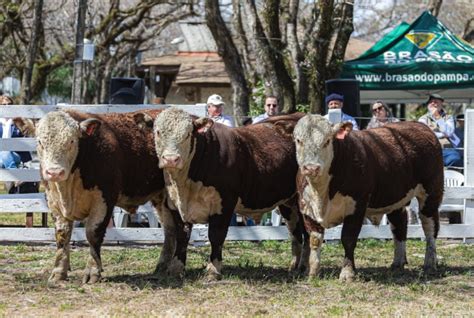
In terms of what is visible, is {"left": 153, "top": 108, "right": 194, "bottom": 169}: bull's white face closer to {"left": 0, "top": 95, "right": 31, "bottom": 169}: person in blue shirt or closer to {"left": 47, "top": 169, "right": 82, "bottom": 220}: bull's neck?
{"left": 47, "top": 169, "right": 82, "bottom": 220}: bull's neck

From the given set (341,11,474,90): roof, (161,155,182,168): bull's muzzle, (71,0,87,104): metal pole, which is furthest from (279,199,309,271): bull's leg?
(71,0,87,104): metal pole

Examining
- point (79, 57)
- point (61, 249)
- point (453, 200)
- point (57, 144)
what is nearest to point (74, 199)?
point (61, 249)

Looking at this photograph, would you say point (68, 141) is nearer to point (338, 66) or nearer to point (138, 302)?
point (138, 302)

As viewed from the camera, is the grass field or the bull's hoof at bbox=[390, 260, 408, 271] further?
the bull's hoof at bbox=[390, 260, 408, 271]

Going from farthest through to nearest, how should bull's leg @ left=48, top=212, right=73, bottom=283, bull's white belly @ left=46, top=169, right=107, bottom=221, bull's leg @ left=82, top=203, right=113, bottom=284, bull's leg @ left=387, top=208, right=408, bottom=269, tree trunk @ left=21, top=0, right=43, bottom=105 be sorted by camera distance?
tree trunk @ left=21, top=0, right=43, bottom=105 < bull's leg @ left=387, top=208, right=408, bottom=269 < bull's leg @ left=48, top=212, right=73, bottom=283 < bull's leg @ left=82, top=203, right=113, bottom=284 < bull's white belly @ left=46, top=169, right=107, bottom=221

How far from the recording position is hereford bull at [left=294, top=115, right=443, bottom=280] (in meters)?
9.16

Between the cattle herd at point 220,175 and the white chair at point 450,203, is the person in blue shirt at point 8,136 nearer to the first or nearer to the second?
the cattle herd at point 220,175

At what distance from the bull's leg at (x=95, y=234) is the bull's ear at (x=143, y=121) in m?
1.03

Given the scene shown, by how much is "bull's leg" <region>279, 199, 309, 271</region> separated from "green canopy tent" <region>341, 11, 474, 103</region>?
7012 millimetres

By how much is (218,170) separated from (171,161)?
27.8 inches

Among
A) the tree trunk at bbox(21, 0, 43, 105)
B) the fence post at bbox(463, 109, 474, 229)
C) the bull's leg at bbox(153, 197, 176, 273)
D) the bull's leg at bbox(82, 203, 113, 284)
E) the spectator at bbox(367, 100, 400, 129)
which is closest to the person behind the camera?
the bull's leg at bbox(82, 203, 113, 284)

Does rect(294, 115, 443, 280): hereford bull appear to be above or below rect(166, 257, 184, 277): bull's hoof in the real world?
above

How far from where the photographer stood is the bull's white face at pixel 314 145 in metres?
8.95

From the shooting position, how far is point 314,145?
902 centimetres
